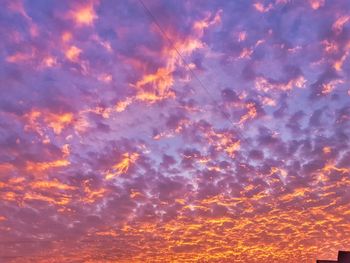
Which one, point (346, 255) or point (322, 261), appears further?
point (322, 261)

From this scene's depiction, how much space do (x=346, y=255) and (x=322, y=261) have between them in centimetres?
426

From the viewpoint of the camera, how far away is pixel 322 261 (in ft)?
180

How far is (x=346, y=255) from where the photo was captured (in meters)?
50.9
